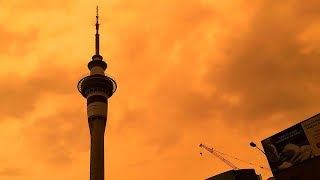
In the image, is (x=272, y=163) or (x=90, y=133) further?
(x=90, y=133)

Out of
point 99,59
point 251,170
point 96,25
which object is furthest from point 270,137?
point 96,25

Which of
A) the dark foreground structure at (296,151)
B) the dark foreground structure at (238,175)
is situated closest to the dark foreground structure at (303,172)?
Result: the dark foreground structure at (296,151)

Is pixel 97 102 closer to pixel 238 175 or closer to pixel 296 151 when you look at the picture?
pixel 238 175

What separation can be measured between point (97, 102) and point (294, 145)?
69.6 m

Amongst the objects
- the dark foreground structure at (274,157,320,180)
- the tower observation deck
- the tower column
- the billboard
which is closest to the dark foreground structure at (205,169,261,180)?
the billboard

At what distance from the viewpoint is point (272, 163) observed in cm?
7612

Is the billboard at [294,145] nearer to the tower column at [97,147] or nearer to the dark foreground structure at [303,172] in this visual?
the dark foreground structure at [303,172]

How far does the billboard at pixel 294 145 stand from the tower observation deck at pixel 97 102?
53.4 metres

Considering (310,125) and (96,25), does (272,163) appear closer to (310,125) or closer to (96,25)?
(310,125)

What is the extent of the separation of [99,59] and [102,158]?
41.9 metres

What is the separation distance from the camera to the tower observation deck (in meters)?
109

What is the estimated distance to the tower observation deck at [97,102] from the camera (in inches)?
4301

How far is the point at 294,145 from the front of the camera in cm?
7169

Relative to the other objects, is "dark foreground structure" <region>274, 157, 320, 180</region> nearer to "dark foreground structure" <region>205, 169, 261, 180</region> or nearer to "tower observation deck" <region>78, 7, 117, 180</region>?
"dark foreground structure" <region>205, 169, 261, 180</region>
